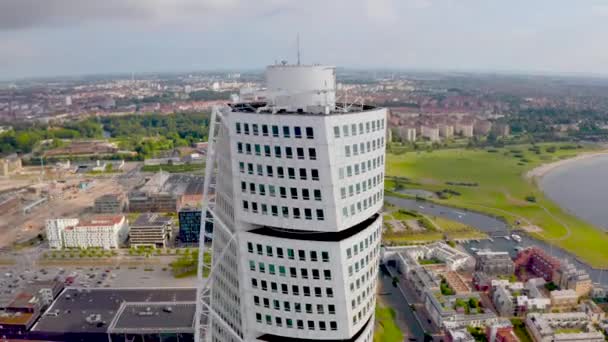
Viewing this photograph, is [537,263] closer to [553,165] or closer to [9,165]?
[553,165]

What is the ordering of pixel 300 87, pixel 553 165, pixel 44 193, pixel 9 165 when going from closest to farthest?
pixel 300 87 → pixel 44 193 → pixel 9 165 → pixel 553 165

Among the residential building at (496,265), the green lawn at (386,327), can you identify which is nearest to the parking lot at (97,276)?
the green lawn at (386,327)

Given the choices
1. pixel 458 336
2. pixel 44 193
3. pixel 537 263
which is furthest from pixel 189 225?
pixel 537 263

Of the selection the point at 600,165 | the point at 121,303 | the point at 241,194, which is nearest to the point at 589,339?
the point at 241,194

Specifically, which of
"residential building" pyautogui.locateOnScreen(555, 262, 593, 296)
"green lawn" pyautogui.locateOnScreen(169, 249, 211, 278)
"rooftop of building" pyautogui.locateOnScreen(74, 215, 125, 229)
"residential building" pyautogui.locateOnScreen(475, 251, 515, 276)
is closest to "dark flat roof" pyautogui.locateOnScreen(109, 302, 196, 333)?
"green lawn" pyautogui.locateOnScreen(169, 249, 211, 278)

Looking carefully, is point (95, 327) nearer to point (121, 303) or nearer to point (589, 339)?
point (121, 303)
